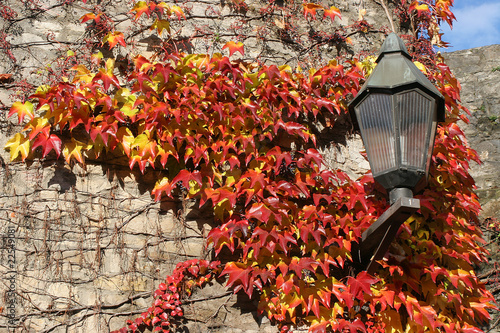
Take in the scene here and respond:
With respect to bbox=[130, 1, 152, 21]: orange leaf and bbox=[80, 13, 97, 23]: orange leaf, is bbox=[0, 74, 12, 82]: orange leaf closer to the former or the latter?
bbox=[80, 13, 97, 23]: orange leaf

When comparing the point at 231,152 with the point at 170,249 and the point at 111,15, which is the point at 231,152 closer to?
the point at 170,249

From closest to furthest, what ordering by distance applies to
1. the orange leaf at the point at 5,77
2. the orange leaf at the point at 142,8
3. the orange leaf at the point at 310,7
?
1. the orange leaf at the point at 5,77
2. the orange leaf at the point at 142,8
3. the orange leaf at the point at 310,7

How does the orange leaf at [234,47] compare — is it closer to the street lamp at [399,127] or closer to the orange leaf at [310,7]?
the orange leaf at [310,7]

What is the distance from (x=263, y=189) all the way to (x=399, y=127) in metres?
0.99

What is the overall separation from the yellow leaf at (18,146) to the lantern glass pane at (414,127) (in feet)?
6.56

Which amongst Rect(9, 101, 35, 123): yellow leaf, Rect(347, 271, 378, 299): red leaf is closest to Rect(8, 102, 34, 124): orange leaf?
Rect(9, 101, 35, 123): yellow leaf

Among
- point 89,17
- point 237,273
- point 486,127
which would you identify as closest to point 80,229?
point 237,273

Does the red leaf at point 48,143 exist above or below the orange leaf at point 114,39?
below

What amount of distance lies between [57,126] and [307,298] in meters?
1.78

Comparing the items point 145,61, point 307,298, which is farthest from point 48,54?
point 307,298

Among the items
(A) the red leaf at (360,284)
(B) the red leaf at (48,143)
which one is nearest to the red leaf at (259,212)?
(A) the red leaf at (360,284)

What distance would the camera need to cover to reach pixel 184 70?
9.26 ft

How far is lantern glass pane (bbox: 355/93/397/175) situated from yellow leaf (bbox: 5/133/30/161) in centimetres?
185

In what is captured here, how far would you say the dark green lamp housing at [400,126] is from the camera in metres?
1.96
